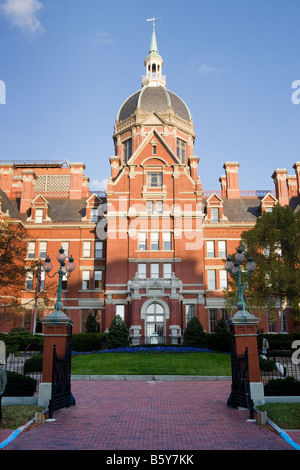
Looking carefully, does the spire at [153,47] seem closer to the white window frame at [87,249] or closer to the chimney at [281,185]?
the chimney at [281,185]

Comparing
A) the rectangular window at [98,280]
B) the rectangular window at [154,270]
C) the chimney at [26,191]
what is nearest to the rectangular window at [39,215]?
the chimney at [26,191]

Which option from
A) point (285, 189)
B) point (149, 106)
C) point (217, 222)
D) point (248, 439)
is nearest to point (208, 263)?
point (217, 222)

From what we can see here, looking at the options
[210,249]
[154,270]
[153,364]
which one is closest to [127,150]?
[210,249]

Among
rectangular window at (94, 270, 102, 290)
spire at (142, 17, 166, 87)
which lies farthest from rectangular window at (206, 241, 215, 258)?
spire at (142, 17, 166, 87)

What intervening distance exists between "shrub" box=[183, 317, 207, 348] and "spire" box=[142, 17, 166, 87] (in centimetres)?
3703

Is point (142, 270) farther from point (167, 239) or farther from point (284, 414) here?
point (284, 414)

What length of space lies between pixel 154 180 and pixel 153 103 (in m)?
16.2

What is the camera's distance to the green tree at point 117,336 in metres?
32.5

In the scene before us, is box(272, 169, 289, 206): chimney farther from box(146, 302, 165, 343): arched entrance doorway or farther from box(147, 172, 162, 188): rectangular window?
box(146, 302, 165, 343): arched entrance doorway

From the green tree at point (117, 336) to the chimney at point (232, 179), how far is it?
2230cm

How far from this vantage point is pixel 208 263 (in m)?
42.4

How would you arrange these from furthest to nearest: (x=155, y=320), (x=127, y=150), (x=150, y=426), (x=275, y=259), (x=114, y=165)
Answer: (x=127, y=150)
(x=114, y=165)
(x=155, y=320)
(x=275, y=259)
(x=150, y=426)

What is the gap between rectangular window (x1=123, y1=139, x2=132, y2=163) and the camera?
5172 cm

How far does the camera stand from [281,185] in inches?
1844
